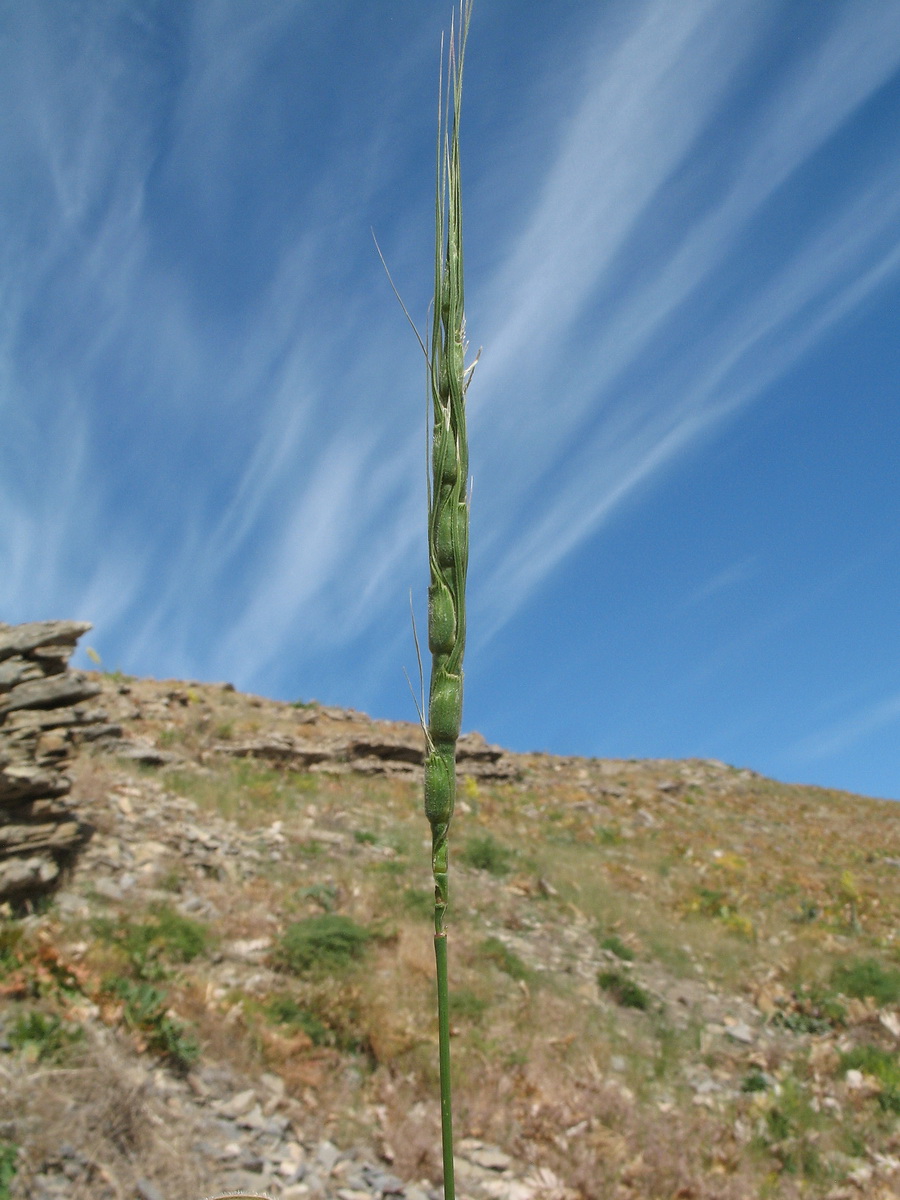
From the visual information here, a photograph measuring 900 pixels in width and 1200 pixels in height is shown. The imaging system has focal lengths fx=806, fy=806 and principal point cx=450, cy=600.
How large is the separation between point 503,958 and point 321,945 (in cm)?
241

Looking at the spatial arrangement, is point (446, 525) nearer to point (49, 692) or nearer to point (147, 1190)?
point (147, 1190)

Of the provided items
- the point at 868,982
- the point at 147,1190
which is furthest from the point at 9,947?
the point at 868,982

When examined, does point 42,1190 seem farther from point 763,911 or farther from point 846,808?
point 846,808

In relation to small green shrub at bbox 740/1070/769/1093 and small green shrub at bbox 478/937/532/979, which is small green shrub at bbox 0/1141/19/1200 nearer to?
small green shrub at bbox 478/937/532/979

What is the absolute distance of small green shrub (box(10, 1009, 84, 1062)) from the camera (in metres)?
5.67

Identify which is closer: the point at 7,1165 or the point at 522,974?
the point at 7,1165

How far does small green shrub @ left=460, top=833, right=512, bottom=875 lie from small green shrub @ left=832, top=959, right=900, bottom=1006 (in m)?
5.08

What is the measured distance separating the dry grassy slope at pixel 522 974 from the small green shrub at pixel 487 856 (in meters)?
0.06

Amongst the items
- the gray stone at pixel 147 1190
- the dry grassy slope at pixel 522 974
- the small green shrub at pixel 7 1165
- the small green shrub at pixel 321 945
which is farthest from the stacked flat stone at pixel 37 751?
the gray stone at pixel 147 1190

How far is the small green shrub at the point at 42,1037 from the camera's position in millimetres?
5672

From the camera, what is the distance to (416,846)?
13.2 m

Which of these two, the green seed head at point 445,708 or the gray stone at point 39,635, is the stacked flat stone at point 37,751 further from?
the green seed head at point 445,708

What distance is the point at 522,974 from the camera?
31.1ft

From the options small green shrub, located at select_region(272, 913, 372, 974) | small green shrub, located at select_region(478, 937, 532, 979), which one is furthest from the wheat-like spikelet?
small green shrub, located at select_region(478, 937, 532, 979)
